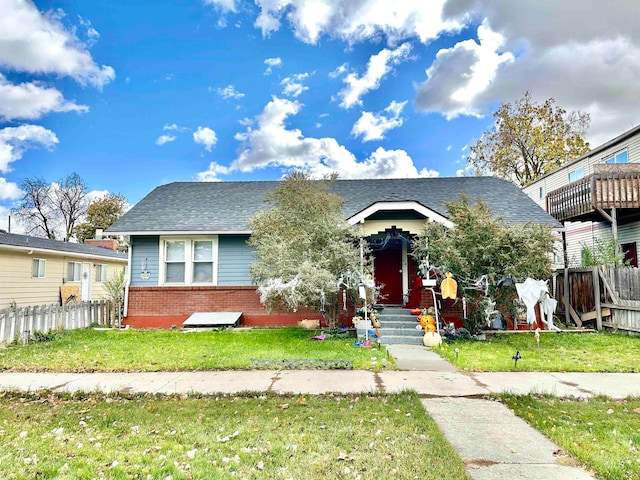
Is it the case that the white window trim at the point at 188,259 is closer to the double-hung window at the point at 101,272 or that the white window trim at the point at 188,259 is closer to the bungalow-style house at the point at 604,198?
the double-hung window at the point at 101,272

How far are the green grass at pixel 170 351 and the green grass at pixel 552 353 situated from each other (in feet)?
5.86

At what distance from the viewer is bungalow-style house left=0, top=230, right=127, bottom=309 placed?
50.4 ft

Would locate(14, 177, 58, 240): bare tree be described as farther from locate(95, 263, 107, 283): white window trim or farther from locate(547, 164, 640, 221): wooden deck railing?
locate(547, 164, 640, 221): wooden deck railing

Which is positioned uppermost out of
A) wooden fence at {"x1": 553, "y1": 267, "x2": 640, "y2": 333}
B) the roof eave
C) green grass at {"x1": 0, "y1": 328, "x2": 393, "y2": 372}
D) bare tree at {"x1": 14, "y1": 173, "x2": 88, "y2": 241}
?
bare tree at {"x1": 14, "y1": 173, "x2": 88, "y2": 241}

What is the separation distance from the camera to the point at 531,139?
2988 centimetres

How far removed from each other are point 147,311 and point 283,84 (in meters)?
12.0

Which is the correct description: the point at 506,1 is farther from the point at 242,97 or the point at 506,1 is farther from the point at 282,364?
the point at 282,364

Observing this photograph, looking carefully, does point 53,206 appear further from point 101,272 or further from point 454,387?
point 454,387

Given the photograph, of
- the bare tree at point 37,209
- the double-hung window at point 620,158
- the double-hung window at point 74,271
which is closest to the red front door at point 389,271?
the double-hung window at point 620,158

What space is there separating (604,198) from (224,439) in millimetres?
16259

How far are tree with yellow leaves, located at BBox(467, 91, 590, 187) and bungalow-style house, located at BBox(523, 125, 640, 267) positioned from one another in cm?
1003

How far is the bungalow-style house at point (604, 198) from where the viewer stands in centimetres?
1466

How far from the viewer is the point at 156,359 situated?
26.1 ft

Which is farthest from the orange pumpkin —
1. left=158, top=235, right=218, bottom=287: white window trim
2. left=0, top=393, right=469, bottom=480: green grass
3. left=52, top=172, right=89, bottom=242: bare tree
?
left=52, top=172, right=89, bottom=242: bare tree
